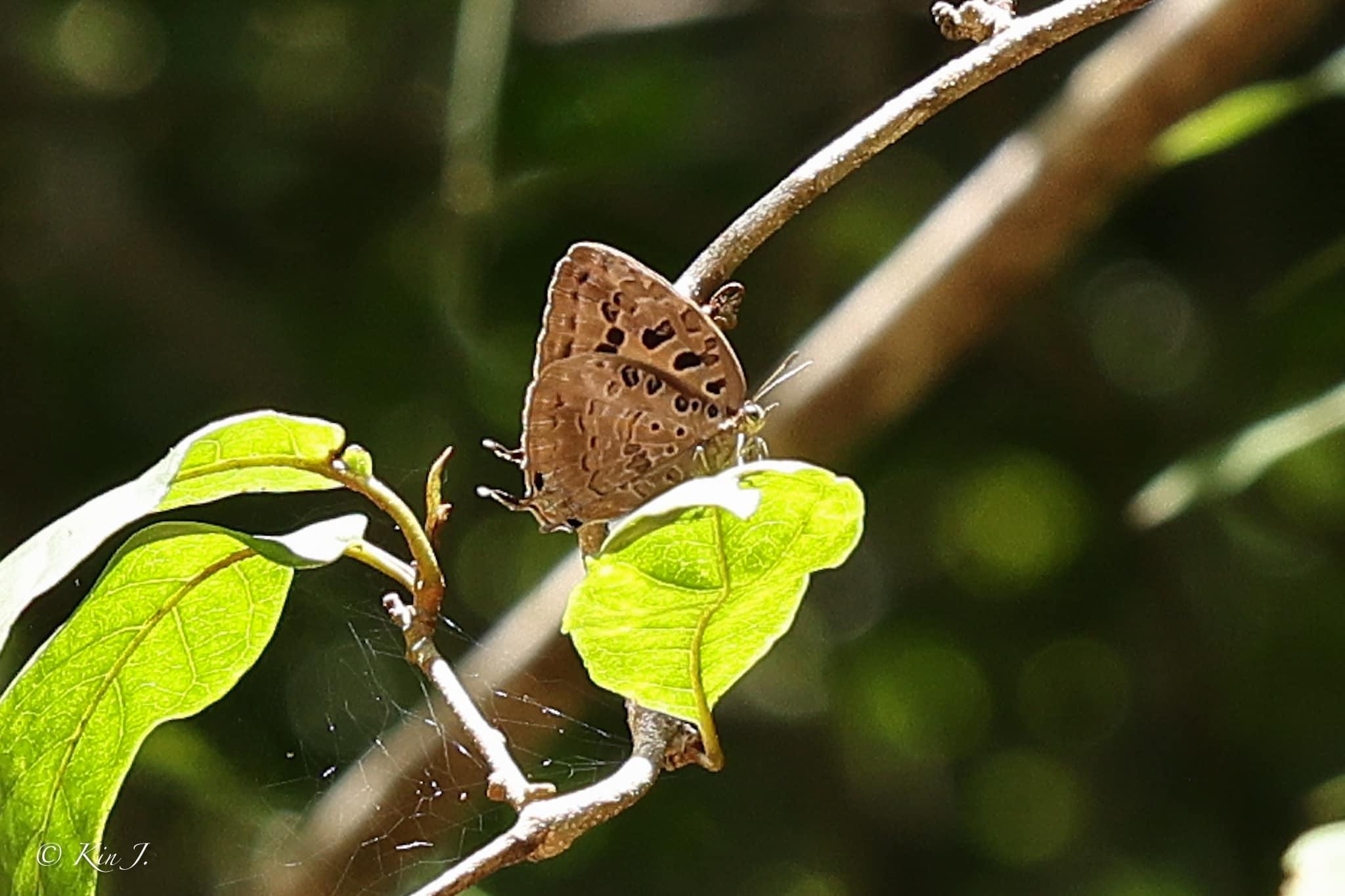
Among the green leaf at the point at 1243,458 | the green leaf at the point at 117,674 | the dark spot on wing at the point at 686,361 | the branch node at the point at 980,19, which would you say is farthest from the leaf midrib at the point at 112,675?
the green leaf at the point at 1243,458

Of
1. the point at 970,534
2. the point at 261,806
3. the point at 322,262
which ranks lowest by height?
the point at 261,806

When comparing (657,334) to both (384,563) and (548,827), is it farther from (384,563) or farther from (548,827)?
(548,827)

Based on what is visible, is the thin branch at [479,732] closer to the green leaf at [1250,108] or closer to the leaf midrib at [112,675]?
the leaf midrib at [112,675]

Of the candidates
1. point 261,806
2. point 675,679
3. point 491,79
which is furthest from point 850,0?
point 675,679

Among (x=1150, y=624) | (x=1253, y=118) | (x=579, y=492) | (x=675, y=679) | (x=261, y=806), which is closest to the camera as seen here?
(x=675, y=679)

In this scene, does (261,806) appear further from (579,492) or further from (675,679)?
(675,679)

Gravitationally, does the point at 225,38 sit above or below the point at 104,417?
above

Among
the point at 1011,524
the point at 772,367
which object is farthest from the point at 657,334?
the point at 1011,524

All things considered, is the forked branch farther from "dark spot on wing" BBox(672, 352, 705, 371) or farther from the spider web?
the spider web
